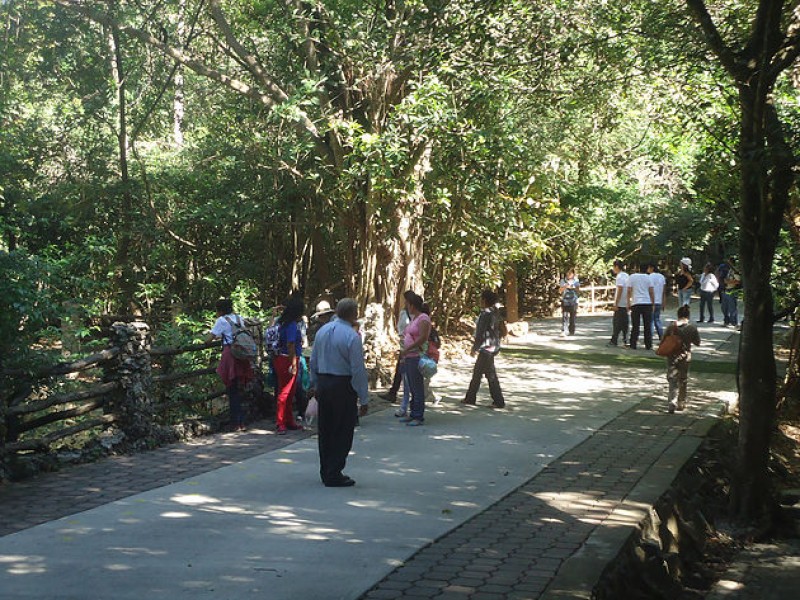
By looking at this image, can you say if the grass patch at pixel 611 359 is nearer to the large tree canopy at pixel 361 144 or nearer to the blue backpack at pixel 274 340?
the large tree canopy at pixel 361 144

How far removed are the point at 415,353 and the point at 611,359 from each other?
26.3 feet

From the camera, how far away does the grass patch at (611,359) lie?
18.4 m

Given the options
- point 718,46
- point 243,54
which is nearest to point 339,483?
point 718,46

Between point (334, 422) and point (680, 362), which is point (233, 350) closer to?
point (334, 422)

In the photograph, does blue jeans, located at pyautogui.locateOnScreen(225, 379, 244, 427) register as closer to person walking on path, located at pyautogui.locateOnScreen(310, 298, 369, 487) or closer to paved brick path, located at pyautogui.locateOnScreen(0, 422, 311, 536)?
paved brick path, located at pyautogui.locateOnScreen(0, 422, 311, 536)

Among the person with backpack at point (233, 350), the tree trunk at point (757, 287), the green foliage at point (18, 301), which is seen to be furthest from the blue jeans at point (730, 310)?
the green foliage at point (18, 301)

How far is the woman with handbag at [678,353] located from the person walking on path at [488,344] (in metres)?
2.18

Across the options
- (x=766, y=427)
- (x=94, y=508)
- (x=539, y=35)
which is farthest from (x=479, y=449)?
(x=539, y=35)

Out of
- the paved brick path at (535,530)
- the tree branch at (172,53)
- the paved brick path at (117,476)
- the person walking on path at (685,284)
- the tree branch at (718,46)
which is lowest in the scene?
the paved brick path at (535,530)

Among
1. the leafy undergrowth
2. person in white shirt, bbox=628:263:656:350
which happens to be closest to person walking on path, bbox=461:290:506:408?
the leafy undergrowth

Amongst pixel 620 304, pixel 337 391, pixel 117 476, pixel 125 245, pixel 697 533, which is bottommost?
pixel 697 533

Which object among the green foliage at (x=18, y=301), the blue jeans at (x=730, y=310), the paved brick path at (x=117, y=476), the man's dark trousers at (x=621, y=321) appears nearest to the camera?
the paved brick path at (x=117, y=476)

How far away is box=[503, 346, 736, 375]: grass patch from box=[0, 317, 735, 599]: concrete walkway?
211 inches

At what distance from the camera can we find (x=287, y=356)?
1185cm
